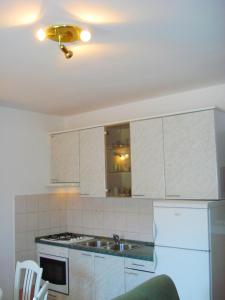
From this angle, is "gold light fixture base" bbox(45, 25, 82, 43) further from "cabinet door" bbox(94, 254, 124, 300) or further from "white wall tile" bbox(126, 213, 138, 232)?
"white wall tile" bbox(126, 213, 138, 232)

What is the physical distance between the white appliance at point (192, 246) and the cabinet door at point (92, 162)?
104 cm

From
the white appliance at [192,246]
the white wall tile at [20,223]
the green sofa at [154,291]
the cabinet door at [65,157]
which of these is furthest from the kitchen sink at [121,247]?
the green sofa at [154,291]

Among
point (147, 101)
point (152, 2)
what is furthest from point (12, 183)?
point (152, 2)

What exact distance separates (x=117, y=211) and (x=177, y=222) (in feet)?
4.36

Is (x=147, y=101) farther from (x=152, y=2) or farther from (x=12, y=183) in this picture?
(x=152, y=2)

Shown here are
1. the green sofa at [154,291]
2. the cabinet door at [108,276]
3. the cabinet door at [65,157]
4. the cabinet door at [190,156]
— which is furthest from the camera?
the cabinet door at [65,157]

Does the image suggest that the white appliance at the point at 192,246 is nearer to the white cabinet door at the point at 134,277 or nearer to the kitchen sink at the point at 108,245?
the white cabinet door at the point at 134,277

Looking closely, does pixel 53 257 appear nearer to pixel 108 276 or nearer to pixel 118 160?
pixel 108 276

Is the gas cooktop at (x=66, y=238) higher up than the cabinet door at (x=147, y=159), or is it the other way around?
the cabinet door at (x=147, y=159)

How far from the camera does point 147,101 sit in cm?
411

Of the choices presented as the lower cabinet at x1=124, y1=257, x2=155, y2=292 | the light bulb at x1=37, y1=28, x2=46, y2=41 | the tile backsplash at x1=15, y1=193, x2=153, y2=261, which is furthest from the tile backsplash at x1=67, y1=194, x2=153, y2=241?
the light bulb at x1=37, y1=28, x2=46, y2=41

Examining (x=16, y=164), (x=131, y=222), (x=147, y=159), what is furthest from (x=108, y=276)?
(x=16, y=164)

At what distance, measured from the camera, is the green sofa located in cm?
204

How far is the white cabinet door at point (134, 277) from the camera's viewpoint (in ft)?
11.4
